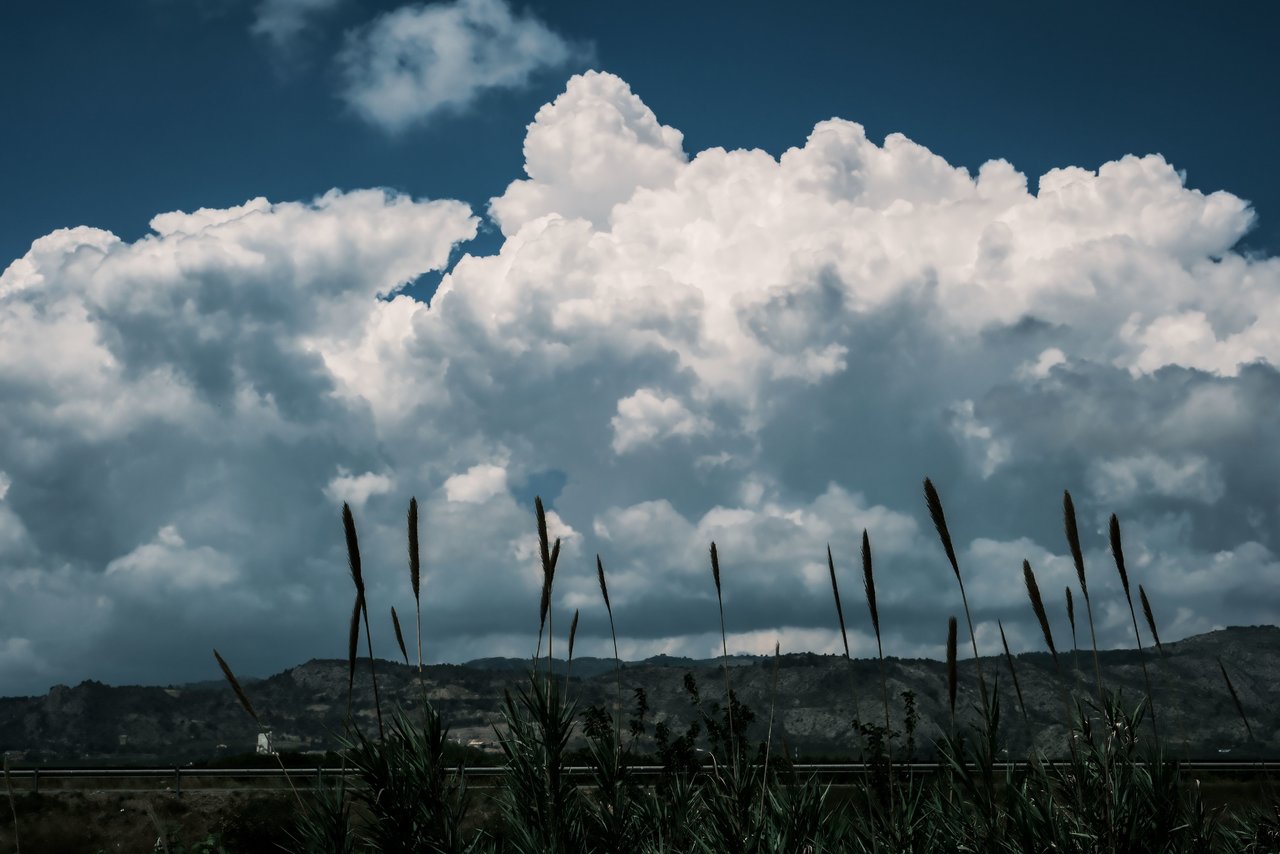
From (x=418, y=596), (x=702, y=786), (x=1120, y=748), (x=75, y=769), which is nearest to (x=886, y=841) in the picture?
(x=1120, y=748)

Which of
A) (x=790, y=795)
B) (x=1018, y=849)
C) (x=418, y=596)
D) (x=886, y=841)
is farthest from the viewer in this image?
(x=790, y=795)

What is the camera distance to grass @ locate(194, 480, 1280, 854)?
4.25m

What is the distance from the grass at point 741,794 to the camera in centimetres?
425

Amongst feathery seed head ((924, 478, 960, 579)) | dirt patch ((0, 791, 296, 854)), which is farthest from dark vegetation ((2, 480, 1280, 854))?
dirt patch ((0, 791, 296, 854))

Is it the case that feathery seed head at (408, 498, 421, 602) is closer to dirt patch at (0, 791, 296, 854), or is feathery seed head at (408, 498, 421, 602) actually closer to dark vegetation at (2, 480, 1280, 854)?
dark vegetation at (2, 480, 1280, 854)

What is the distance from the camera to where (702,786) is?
20.5 ft

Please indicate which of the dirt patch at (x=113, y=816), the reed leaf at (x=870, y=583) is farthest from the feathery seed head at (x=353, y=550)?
the dirt patch at (x=113, y=816)

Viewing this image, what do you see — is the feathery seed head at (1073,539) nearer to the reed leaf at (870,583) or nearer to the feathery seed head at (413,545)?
the reed leaf at (870,583)

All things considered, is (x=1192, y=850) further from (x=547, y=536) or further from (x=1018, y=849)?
(x=547, y=536)

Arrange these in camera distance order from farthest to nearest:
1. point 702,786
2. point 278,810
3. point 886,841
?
point 278,810
point 702,786
point 886,841

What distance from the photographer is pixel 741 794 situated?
5.01m

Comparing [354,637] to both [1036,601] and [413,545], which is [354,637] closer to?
[413,545]

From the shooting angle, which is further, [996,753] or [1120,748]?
[1120,748]

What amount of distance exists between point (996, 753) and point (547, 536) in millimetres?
2058
